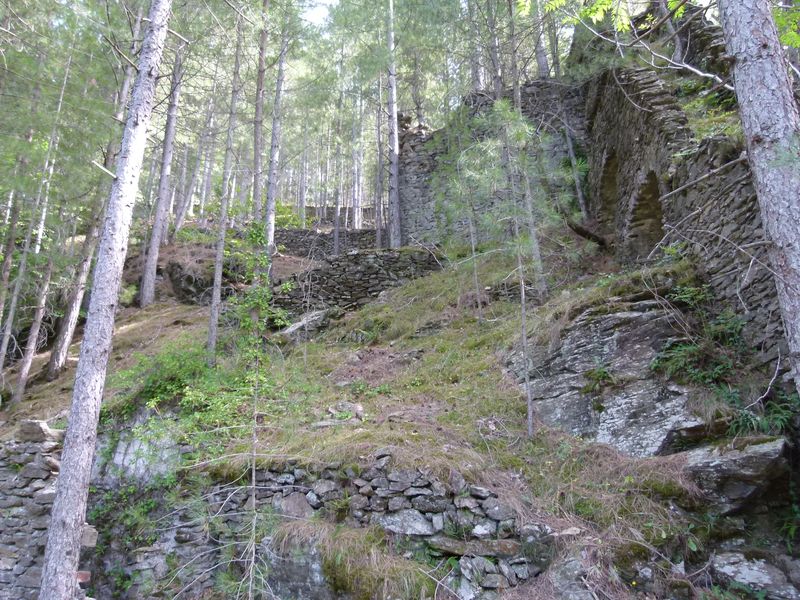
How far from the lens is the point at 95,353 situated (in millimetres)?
4426

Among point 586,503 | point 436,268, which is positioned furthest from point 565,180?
point 586,503

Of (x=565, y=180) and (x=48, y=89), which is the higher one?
(x=48, y=89)

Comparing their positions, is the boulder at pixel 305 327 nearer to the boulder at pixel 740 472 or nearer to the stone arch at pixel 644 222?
the stone arch at pixel 644 222

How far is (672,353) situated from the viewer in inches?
187

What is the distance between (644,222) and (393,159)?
8.41 meters

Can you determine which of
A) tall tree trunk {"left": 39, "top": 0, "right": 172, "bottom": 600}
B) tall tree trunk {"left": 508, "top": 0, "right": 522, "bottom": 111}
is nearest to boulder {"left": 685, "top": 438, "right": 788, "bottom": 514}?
tall tree trunk {"left": 39, "top": 0, "right": 172, "bottom": 600}

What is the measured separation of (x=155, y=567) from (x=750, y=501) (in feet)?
18.3

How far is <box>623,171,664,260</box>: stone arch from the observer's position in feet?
25.0

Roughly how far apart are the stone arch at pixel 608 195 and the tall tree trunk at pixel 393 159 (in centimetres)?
576

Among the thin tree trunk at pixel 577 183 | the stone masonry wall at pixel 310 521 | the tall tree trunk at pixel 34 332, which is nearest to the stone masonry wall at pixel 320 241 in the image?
the thin tree trunk at pixel 577 183

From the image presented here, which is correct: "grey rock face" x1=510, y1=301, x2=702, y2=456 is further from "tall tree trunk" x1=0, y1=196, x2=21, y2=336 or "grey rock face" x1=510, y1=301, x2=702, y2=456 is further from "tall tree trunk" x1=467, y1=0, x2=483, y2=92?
"tall tree trunk" x1=0, y1=196, x2=21, y2=336

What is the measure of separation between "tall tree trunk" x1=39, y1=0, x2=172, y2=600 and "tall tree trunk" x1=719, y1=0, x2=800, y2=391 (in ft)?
17.6

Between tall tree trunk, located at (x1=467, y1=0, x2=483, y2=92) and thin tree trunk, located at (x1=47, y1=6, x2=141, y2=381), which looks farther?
tall tree trunk, located at (x1=467, y1=0, x2=483, y2=92)

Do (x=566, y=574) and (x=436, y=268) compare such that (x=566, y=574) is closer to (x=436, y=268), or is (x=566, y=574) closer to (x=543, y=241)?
(x=543, y=241)
